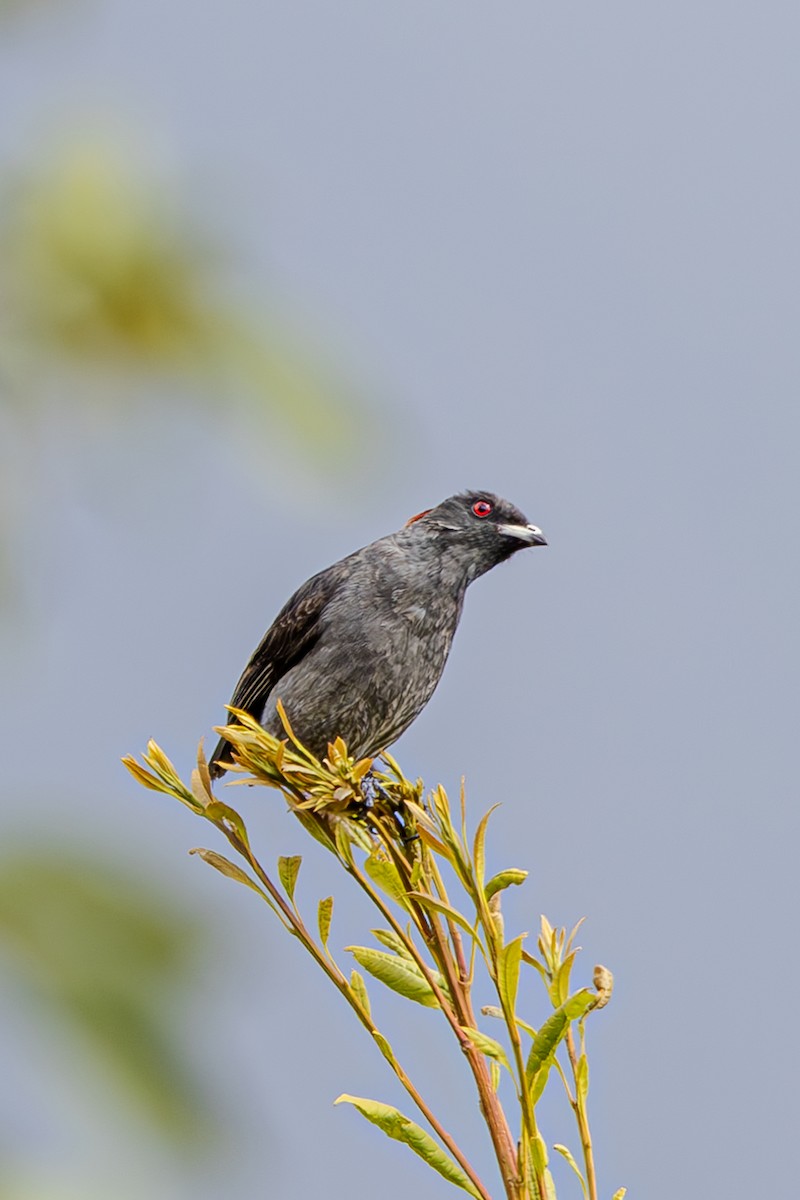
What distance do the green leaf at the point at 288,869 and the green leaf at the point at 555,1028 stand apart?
36cm

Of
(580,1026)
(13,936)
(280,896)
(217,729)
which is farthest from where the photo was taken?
(217,729)

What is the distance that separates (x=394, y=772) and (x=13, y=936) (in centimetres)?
140

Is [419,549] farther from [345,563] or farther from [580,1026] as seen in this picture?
[580,1026]

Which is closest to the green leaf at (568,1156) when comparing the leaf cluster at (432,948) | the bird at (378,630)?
the leaf cluster at (432,948)

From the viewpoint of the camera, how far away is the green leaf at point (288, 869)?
1498 millimetres

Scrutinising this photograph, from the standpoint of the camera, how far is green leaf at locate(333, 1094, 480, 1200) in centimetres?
125

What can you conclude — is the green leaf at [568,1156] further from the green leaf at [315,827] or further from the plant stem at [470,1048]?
the green leaf at [315,827]

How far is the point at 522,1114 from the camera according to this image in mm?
1250

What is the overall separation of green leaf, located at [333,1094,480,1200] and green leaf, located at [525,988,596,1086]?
110 mm

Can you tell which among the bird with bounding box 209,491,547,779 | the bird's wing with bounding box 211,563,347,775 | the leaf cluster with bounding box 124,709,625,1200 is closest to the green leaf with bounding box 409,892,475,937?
the leaf cluster with bounding box 124,709,625,1200

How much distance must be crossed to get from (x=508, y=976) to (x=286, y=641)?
196 cm

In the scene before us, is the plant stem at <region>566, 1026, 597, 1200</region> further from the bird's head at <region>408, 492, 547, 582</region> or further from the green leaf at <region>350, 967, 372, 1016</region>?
the bird's head at <region>408, 492, 547, 582</region>

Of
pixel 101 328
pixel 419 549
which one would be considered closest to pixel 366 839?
pixel 101 328

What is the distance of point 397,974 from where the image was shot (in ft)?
4.68
